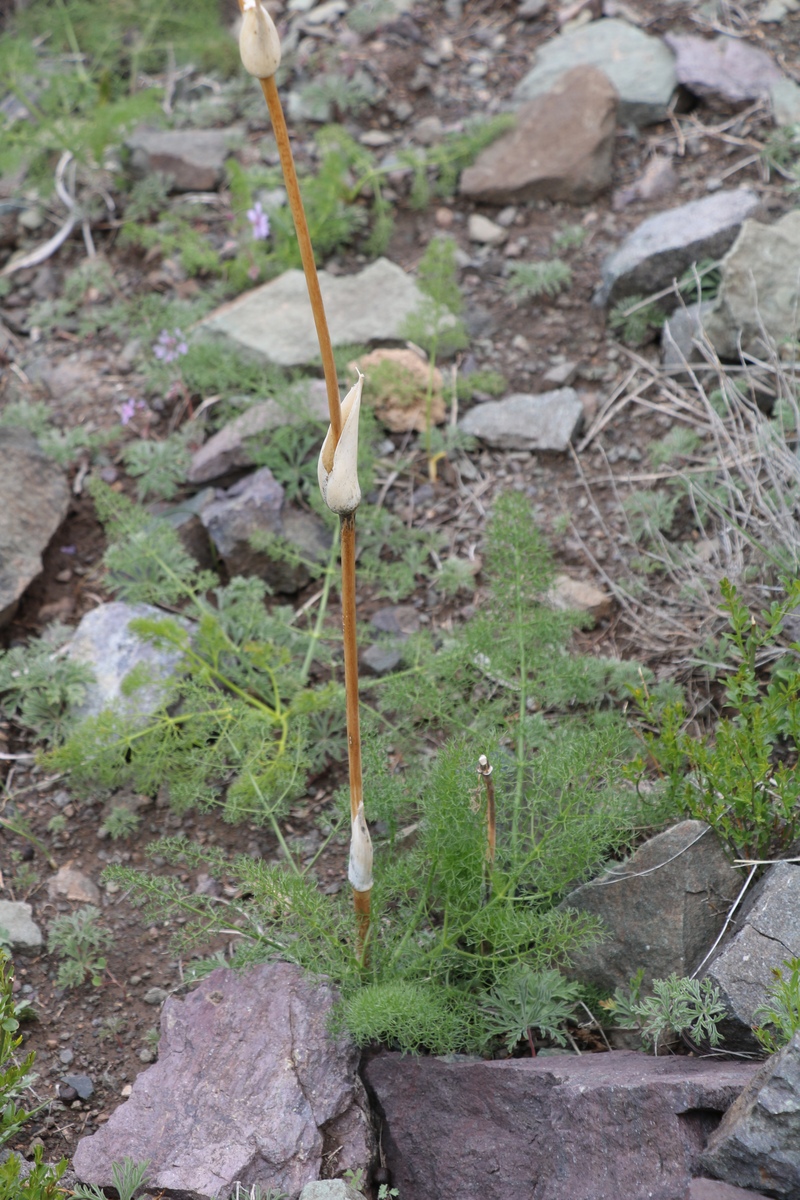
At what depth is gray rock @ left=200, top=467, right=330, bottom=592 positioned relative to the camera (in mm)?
4027

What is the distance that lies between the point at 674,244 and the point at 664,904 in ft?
9.99

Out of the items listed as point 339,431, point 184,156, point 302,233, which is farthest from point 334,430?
point 184,156

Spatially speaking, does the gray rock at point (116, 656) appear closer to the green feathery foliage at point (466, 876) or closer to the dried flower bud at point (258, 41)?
→ the green feathery foliage at point (466, 876)

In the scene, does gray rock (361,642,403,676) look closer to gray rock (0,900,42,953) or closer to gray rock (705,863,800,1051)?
gray rock (0,900,42,953)

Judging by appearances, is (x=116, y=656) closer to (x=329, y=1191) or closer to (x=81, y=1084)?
(x=81, y=1084)

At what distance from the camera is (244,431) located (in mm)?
4348

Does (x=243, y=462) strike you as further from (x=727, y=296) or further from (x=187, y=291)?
(x=727, y=296)

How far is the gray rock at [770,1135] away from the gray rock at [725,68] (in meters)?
5.03

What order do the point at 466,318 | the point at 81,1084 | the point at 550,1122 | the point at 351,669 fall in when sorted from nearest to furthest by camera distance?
1. the point at 351,669
2. the point at 550,1122
3. the point at 81,1084
4. the point at 466,318

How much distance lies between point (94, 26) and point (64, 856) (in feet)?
17.5

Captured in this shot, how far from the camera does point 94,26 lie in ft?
21.0

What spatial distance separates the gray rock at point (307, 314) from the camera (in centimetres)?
467

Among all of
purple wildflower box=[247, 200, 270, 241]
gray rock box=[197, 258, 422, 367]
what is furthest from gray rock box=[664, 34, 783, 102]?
purple wildflower box=[247, 200, 270, 241]

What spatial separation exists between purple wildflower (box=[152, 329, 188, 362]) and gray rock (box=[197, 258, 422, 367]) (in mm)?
153
